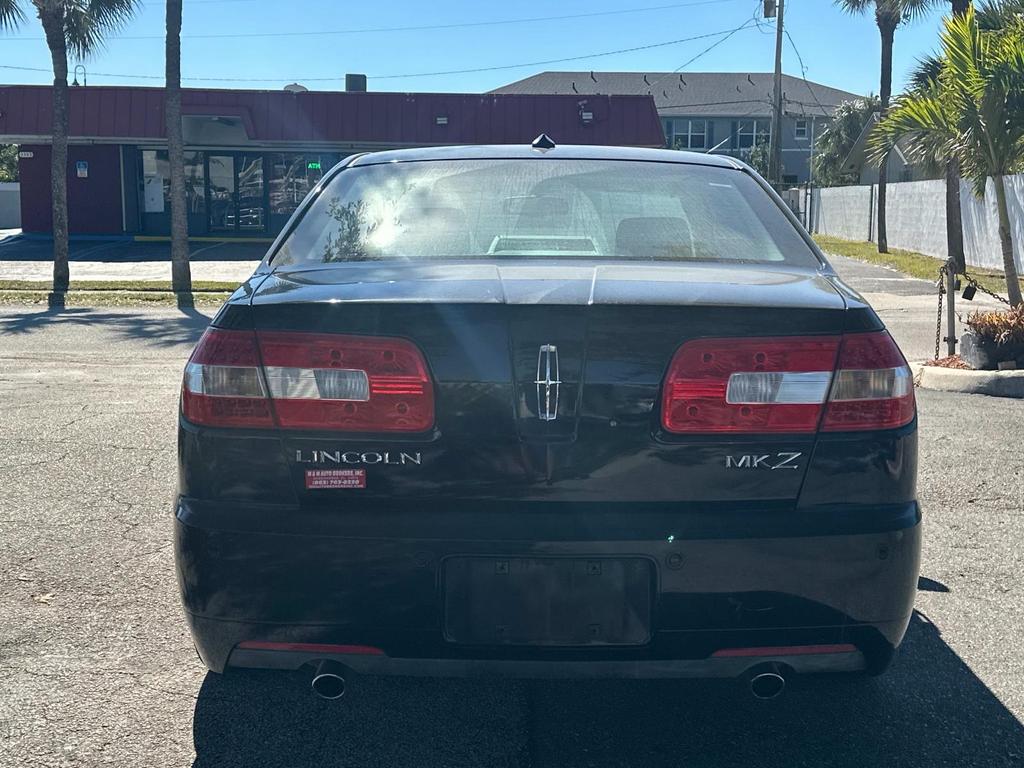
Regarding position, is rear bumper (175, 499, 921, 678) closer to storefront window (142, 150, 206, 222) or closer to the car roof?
the car roof

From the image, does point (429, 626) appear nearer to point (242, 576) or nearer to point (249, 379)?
point (242, 576)

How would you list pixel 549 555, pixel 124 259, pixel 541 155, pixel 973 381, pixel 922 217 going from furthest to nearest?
pixel 922 217 → pixel 124 259 → pixel 973 381 → pixel 541 155 → pixel 549 555

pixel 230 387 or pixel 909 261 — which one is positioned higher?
pixel 230 387

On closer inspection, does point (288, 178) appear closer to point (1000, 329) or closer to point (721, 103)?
point (1000, 329)

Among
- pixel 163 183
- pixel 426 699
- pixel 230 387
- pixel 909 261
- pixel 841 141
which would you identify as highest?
pixel 841 141

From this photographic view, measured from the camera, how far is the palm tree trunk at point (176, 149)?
18.0 meters

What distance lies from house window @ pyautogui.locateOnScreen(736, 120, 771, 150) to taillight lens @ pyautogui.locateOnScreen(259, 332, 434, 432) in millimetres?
66867

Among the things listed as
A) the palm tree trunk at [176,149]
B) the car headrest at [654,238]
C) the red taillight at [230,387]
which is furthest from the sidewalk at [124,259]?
the red taillight at [230,387]

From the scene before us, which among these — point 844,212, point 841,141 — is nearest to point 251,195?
point 844,212

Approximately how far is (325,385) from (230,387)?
24cm

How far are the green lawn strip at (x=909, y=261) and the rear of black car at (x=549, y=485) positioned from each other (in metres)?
14.7

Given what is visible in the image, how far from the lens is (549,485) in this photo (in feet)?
8.13

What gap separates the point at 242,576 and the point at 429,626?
1.46 ft

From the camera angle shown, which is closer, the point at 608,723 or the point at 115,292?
the point at 608,723
